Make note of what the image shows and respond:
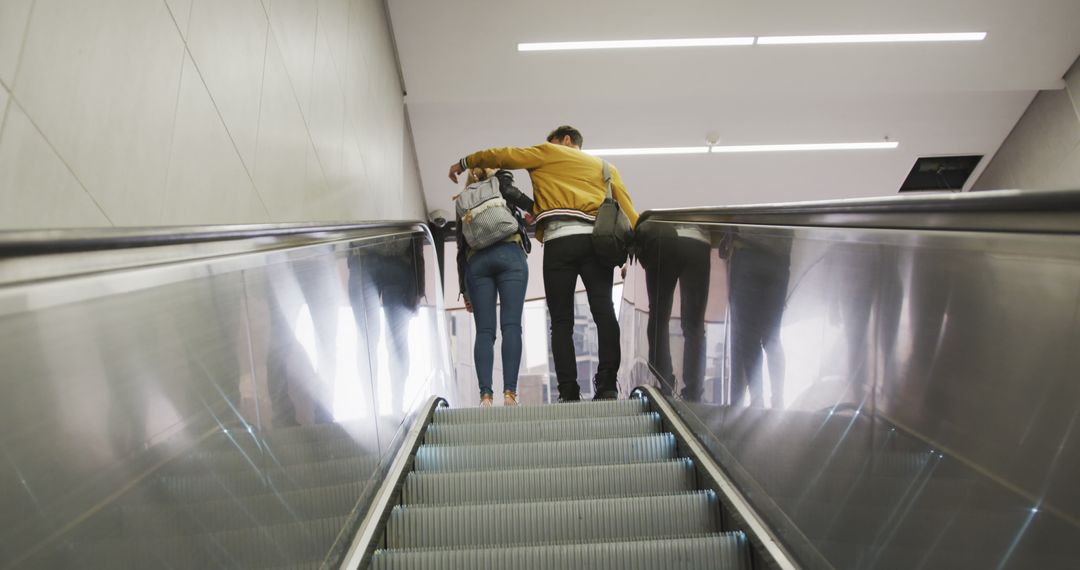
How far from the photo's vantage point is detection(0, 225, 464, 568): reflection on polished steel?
32.6 inches

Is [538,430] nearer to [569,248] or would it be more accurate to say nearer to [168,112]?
[569,248]

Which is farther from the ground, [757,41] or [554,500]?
[757,41]

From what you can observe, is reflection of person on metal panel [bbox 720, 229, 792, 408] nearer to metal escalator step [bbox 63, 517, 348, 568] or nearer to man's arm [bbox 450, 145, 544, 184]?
metal escalator step [bbox 63, 517, 348, 568]

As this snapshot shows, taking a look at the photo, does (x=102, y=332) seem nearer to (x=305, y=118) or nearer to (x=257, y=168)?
(x=257, y=168)

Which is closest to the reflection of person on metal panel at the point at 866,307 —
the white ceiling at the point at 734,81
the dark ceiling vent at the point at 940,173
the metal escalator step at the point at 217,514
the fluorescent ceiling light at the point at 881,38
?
the metal escalator step at the point at 217,514

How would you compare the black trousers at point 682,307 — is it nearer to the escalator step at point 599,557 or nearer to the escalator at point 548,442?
the escalator at point 548,442

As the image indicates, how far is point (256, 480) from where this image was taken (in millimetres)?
1501

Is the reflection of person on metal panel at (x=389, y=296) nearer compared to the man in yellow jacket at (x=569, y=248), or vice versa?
the reflection of person on metal panel at (x=389, y=296)

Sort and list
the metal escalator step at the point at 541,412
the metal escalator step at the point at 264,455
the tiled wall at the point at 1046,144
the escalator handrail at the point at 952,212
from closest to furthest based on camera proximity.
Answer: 1. the escalator handrail at the point at 952,212
2. the metal escalator step at the point at 264,455
3. the metal escalator step at the point at 541,412
4. the tiled wall at the point at 1046,144

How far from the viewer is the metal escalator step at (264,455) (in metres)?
1.22

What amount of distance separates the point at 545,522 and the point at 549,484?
0.33 meters

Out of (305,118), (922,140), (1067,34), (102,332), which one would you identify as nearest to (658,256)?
(305,118)

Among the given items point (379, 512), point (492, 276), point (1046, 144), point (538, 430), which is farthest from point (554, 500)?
point (1046, 144)

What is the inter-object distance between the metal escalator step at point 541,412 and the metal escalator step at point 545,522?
118 centimetres
